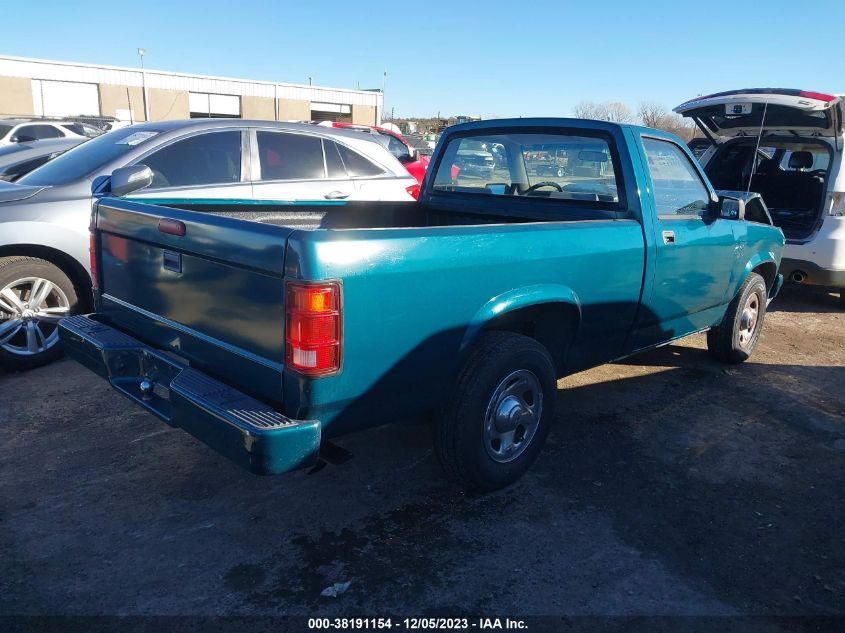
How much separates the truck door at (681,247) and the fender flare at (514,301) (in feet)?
2.95

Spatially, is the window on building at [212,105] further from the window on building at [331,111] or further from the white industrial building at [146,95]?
the window on building at [331,111]

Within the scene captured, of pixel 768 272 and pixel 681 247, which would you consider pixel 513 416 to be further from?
pixel 768 272

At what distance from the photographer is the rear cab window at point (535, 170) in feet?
13.2

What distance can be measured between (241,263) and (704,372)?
4109 millimetres

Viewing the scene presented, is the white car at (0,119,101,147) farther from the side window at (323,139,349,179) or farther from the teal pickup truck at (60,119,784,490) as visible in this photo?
the teal pickup truck at (60,119,784,490)

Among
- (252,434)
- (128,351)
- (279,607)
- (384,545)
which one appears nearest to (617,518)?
(384,545)

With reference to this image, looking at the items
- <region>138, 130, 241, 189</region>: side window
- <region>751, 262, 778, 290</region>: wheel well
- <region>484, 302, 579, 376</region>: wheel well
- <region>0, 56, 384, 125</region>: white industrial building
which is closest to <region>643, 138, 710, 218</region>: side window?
<region>484, 302, 579, 376</region>: wheel well

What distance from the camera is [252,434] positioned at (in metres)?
2.37

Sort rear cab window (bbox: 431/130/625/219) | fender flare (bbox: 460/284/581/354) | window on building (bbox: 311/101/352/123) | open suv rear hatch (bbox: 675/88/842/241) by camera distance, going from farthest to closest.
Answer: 1. window on building (bbox: 311/101/352/123)
2. open suv rear hatch (bbox: 675/88/842/241)
3. rear cab window (bbox: 431/130/625/219)
4. fender flare (bbox: 460/284/581/354)

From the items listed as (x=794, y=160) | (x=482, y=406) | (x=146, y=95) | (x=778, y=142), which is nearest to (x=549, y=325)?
(x=482, y=406)

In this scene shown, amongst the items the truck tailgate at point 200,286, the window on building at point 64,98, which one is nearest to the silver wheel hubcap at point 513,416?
the truck tailgate at point 200,286

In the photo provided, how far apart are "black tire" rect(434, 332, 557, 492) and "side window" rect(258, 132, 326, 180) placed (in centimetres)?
337

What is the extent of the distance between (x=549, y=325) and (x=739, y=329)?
2537 millimetres

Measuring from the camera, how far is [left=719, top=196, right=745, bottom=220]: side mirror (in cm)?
442
